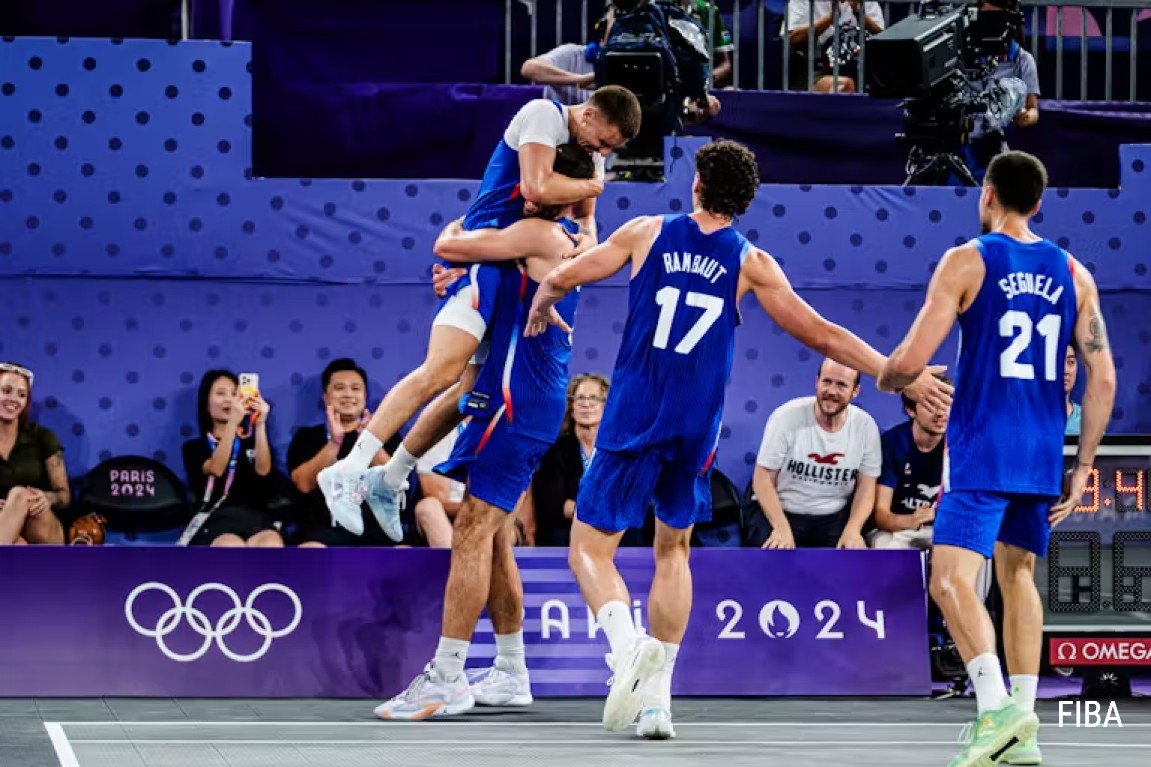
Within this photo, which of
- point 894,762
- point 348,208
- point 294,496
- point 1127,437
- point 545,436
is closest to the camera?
point 894,762

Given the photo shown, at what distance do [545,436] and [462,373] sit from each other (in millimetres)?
495

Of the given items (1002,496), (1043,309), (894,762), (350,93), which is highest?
(350,93)

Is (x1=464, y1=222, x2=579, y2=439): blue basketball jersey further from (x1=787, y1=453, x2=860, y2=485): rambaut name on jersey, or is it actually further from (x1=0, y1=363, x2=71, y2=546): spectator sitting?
(x1=0, y1=363, x2=71, y2=546): spectator sitting

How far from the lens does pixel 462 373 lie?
842 centimetres

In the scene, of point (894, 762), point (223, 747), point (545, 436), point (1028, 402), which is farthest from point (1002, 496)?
point (223, 747)

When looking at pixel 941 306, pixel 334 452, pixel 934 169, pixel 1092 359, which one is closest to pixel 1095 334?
pixel 1092 359

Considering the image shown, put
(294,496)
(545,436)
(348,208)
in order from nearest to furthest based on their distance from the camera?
(545,436), (294,496), (348,208)

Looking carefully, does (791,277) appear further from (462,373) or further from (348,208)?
(462,373)

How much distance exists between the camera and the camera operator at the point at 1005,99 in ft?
38.6

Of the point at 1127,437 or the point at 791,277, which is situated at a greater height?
the point at 791,277

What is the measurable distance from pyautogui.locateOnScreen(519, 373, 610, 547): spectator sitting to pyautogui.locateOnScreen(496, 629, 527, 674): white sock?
1.67 metres

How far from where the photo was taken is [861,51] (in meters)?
12.6

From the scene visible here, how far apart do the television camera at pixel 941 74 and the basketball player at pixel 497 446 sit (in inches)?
129

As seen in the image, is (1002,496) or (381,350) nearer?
(1002,496)
